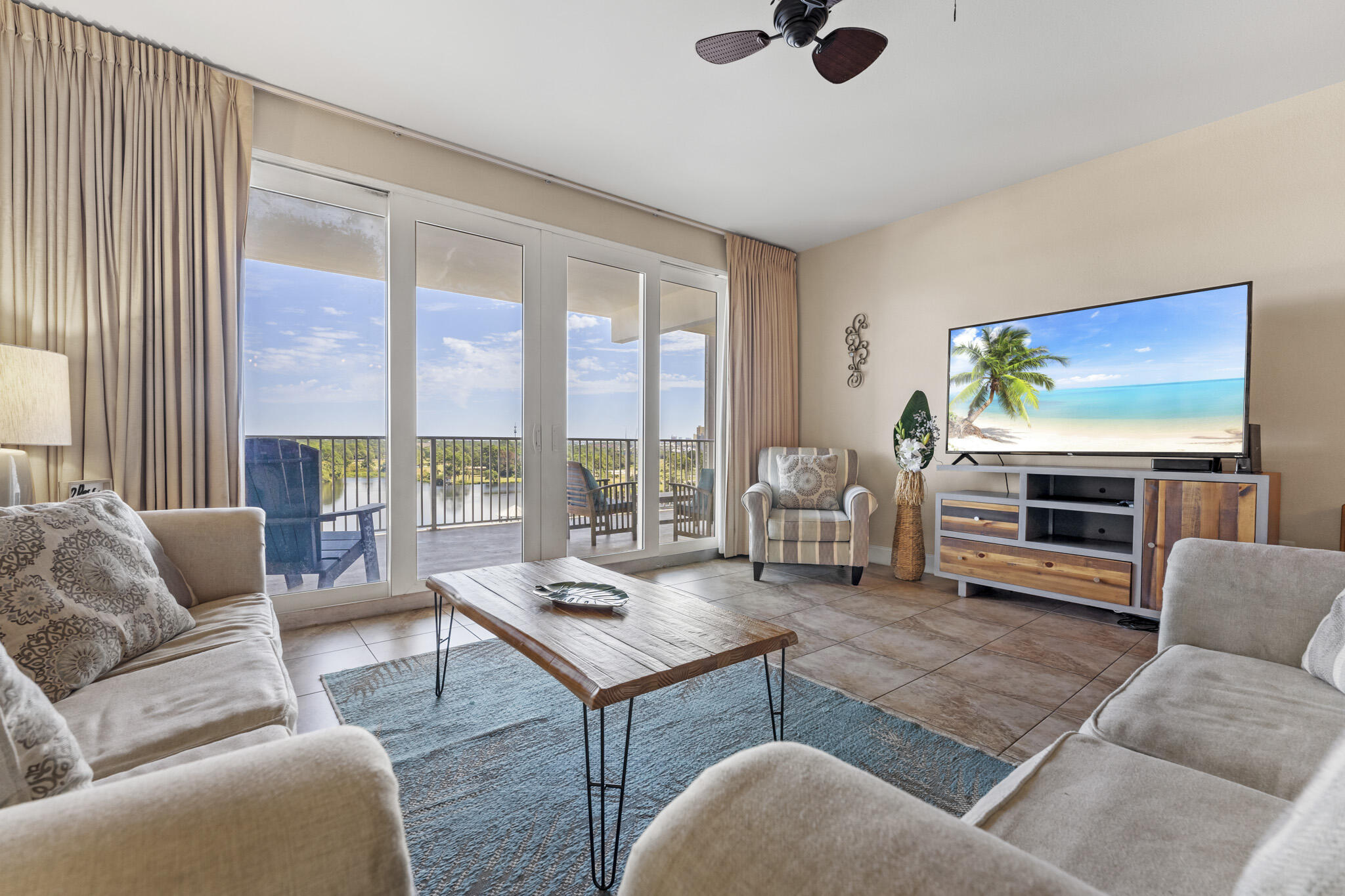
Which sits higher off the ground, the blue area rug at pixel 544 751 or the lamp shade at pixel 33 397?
the lamp shade at pixel 33 397

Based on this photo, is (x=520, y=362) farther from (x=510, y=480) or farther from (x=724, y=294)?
(x=724, y=294)

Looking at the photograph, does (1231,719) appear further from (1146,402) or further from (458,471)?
(458,471)

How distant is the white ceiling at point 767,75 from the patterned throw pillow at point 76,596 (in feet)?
6.68

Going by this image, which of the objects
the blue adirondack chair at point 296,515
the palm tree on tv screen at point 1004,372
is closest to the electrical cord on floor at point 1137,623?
the palm tree on tv screen at point 1004,372

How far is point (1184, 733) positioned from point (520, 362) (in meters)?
3.30

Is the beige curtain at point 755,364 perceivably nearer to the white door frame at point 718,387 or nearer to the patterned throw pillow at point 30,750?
the white door frame at point 718,387

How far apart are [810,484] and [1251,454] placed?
2.29m

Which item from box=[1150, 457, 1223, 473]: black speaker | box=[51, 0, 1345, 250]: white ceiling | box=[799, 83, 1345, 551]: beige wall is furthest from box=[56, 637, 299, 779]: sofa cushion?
box=[799, 83, 1345, 551]: beige wall

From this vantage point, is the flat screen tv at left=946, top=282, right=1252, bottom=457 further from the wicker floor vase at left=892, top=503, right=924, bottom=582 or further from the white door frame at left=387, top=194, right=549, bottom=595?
the white door frame at left=387, top=194, right=549, bottom=595

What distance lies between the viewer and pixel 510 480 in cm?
359

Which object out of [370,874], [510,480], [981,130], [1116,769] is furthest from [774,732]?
[981,130]

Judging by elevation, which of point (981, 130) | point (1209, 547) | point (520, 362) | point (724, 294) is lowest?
point (1209, 547)

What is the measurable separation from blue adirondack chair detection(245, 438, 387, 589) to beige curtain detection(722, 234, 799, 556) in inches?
104

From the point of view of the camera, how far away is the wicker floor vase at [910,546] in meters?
3.92
